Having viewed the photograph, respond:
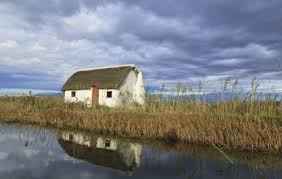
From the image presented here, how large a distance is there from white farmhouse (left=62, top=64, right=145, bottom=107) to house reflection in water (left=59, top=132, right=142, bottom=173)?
42.3 ft

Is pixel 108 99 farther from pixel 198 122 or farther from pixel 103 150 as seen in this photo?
pixel 103 150

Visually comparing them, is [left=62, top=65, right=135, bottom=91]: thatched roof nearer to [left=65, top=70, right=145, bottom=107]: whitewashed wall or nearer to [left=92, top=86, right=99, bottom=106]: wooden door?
[left=92, top=86, right=99, bottom=106]: wooden door

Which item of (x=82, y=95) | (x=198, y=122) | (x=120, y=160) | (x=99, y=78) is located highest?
(x=99, y=78)

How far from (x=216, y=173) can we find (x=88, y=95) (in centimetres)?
2204

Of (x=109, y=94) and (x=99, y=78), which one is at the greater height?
(x=99, y=78)

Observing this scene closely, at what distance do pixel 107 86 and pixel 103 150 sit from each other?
16955 mm

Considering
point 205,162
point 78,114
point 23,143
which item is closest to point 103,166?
point 205,162

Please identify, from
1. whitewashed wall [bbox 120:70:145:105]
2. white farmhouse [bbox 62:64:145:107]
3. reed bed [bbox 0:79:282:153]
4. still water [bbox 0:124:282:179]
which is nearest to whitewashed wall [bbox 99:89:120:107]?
white farmhouse [bbox 62:64:145:107]

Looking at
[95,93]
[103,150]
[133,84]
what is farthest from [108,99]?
[103,150]

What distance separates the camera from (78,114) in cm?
1500

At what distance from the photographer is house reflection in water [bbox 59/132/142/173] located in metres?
8.12

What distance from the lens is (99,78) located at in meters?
28.3

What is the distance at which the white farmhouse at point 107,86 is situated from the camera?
2597 centimetres

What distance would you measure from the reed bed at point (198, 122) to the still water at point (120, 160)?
0.50 m
